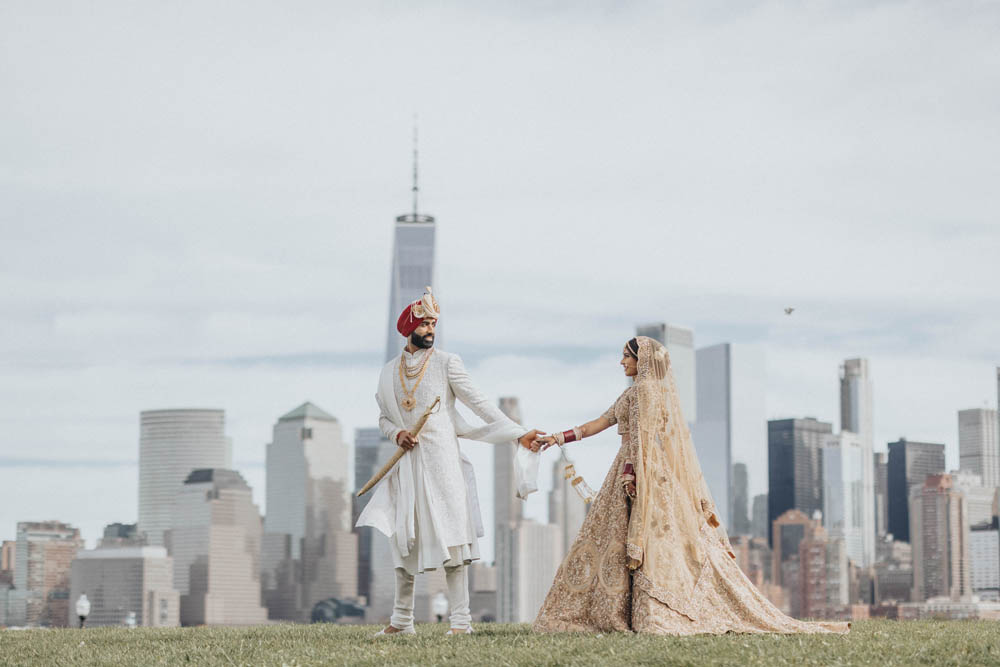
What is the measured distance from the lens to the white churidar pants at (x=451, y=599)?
535 inches

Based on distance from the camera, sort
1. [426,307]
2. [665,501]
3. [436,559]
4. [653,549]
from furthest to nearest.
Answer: [426,307] < [436,559] < [665,501] < [653,549]

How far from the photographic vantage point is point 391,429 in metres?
14.3

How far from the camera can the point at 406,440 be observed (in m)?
13.9

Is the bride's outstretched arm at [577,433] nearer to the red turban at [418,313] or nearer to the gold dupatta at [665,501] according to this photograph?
the gold dupatta at [665,501]

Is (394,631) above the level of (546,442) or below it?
below

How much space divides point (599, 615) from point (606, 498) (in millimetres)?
1184

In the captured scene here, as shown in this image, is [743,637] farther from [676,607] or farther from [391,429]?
[391,429]

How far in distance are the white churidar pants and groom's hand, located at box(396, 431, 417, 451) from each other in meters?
1.26

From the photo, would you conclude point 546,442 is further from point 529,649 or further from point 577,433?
point 529,649

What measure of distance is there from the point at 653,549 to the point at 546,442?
6.20ft

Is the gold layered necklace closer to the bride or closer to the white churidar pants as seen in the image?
the white churidar pants

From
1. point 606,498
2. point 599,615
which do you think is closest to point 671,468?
point 606,498

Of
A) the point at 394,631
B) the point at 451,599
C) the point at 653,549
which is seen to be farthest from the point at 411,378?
the point at 653,549

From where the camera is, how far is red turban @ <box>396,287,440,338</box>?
13953 mm
